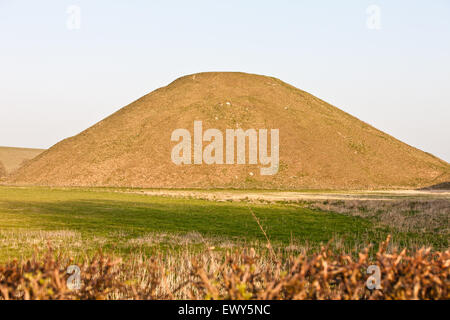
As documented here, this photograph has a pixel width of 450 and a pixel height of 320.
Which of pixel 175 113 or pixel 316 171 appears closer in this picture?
pixel 316 171

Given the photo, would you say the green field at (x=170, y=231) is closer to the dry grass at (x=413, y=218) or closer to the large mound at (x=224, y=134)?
the dry grass at (x=413, y=218)

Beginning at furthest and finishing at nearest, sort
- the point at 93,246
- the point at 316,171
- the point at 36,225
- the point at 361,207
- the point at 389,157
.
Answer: the point at 389,157, the point at 316,171, the point at 361,207, the point at 36,225, the point at 93,246

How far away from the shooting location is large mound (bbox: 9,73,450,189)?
10700 cm

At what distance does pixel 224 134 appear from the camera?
118 meters

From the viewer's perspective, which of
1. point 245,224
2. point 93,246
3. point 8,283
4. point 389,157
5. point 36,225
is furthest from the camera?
point 389,157

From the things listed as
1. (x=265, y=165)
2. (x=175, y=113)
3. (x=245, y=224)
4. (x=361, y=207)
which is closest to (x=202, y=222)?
(x=245, y=224)

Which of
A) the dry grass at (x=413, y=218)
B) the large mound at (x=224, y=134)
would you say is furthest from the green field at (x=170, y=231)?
the large mound at (x=224, y=134)

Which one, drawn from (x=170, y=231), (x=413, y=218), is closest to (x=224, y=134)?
(x=413, y=218)

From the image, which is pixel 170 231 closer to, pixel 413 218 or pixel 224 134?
pixel 413 218

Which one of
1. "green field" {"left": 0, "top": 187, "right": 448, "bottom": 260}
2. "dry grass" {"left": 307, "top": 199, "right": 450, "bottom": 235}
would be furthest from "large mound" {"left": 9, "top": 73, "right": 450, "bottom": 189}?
"green field" {"left": 0, "top": 187, "right": 448, "bottom": 260}

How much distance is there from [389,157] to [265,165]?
37.2 metres

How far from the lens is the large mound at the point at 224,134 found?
107 metres

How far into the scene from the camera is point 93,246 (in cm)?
1670

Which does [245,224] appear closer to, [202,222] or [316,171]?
[202,222]
